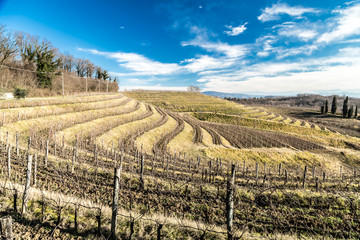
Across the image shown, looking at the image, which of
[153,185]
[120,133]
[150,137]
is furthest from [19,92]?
[153,185]

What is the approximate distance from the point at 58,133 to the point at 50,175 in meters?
17.4

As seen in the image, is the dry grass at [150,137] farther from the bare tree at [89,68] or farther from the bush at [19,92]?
the bare tree at [89,68]

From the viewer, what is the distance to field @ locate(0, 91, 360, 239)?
639 centimetres

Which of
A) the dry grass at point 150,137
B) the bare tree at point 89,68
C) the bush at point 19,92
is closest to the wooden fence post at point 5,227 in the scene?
the dry grass at point 150,137

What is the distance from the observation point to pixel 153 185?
13.5 metres

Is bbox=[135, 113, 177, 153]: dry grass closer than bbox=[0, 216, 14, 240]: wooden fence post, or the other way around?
bbox=[0, 216, 14, 240]: wooden fence post

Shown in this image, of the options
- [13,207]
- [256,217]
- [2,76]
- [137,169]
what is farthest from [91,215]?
[2,76]

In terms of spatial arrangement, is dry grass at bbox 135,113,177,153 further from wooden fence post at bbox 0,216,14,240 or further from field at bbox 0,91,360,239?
wooden fence post at bbox 0,216,14,240

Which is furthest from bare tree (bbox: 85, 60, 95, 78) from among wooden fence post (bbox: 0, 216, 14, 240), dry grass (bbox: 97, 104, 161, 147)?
wooden fence post (bbox: 0, 216, 14, 240)

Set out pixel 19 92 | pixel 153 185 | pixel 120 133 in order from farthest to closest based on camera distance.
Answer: pixel 19 92 < pixel 120 133 < pixel 153 185

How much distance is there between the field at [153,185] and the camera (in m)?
6.39

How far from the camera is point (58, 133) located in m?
27.2

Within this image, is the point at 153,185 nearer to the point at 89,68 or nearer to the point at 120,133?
the point at 120,133

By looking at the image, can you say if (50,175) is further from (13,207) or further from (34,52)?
(34,52)
